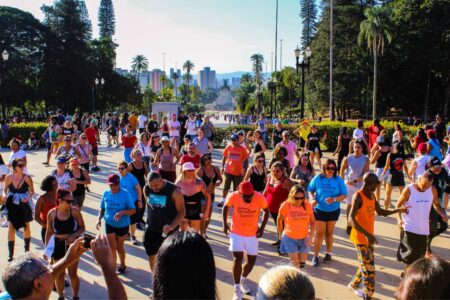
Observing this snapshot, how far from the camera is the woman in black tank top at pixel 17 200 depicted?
269 inches

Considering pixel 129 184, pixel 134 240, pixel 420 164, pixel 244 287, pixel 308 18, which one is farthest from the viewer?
pixel 308 18

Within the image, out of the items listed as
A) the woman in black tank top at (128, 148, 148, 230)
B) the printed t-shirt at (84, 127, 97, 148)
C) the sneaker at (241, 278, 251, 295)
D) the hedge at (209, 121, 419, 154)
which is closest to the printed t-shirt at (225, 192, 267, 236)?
the sneaker at (241, 278, 251, 295)

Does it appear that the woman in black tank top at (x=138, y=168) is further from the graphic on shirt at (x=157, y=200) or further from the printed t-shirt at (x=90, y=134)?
the printed t-shirt at (x=90, y=134)

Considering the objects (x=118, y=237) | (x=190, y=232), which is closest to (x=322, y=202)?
(x=118, y=237)

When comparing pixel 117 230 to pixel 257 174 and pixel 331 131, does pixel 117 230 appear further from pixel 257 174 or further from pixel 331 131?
→ pixel 331 131

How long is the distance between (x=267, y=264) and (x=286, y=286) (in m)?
5.05

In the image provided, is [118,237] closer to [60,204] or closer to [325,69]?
[60,204]

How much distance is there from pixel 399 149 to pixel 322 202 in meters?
3.76

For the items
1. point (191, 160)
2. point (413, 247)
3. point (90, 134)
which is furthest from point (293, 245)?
point (90, 134)

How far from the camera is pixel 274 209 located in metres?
7.20

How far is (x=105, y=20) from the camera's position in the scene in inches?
3216

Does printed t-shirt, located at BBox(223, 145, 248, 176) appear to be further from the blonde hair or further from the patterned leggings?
the blonde hair

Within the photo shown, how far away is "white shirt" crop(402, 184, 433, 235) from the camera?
5.64m

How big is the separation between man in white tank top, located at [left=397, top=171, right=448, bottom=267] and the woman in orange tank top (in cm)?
13
